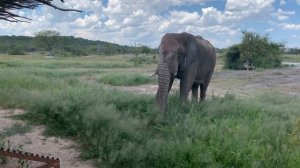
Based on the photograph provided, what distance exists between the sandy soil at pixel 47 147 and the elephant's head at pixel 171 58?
2759 mm

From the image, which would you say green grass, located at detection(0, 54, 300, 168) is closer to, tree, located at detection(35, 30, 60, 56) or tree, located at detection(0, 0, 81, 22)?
tree, located at detection(0, 0, 81, 22)

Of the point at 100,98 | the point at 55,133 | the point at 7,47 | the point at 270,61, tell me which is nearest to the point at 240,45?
the point at 270,61

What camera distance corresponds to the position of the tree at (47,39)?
9269cm

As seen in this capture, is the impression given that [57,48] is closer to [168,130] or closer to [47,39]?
[47,39]

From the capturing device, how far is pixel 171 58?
37.1ft

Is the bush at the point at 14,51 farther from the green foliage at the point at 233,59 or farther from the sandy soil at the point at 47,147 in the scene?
the sandy soil at the point at 47,147

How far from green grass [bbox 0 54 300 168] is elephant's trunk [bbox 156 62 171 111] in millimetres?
255

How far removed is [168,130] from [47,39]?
88.0 meters

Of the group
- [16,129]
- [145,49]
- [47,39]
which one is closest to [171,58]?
[16,129]

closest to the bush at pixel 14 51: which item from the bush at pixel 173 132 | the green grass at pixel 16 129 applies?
the bush at pixel 173 132

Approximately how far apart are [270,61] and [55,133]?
3930 centimetres

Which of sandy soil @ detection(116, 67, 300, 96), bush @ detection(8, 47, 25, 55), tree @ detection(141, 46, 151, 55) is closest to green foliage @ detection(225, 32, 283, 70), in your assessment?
sandy soil @ detection(116, 67, 300, 96)

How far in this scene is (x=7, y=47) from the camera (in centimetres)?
8988

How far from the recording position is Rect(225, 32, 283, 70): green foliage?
43.0 meters
